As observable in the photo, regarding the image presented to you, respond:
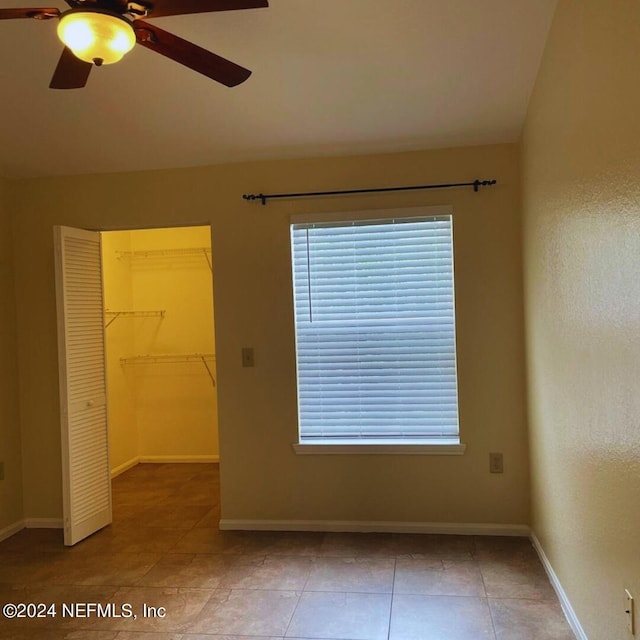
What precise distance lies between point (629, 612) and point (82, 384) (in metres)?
3.12

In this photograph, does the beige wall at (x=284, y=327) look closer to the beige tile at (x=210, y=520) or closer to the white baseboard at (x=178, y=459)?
the beige tile at (x=210, y=520)

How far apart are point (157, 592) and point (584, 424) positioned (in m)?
2.15

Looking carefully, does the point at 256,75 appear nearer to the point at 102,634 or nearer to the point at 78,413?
the point at 78,413

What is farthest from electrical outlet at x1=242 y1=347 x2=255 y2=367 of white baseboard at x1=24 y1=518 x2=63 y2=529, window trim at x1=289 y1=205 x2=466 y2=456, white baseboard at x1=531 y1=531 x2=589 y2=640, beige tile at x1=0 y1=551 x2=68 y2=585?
white baseboard at x1=531 y1=531 x2=589 y2=640

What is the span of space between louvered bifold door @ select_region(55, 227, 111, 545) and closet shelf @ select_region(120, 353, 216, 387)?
1644mm

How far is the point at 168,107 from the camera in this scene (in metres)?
2.92

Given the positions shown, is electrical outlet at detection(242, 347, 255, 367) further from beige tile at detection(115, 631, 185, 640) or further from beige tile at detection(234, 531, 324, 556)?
beige tile at detection(115, 631, 185, 640)

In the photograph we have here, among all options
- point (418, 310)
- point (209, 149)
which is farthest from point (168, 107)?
point (418, 310)

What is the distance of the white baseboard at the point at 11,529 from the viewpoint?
349cm

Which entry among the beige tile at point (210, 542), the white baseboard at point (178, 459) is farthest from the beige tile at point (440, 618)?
the white baseboard at point (178, 459)

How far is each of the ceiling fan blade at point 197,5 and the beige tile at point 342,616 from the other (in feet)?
Result: 7.77

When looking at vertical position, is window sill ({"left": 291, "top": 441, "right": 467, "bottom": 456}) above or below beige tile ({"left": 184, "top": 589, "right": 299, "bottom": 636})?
above

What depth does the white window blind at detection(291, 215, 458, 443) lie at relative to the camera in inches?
131

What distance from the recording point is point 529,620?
233 centimetres
